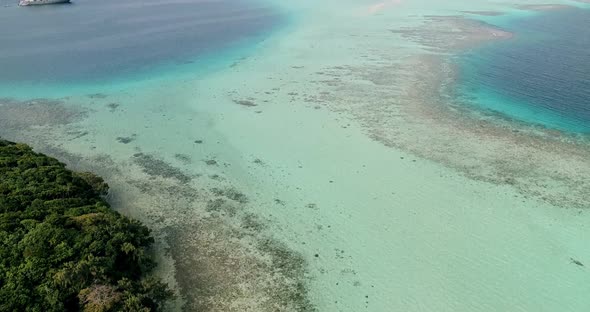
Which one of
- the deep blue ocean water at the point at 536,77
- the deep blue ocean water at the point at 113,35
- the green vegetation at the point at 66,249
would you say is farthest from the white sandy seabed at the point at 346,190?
the deep blue ocean water at the point at 113,35

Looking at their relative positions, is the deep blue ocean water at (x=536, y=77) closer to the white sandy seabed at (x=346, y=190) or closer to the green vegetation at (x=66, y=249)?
the white sandy seabed at (x=346, y=190)

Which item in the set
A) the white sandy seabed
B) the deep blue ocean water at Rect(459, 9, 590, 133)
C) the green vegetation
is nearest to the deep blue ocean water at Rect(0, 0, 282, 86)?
the white sandy seabed

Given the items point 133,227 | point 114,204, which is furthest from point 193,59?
point 133,227

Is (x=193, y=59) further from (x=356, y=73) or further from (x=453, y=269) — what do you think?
(x=453, y=269)

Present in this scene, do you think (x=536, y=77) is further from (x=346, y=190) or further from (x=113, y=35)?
(x=113, y=35)

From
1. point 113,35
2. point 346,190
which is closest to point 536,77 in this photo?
point 346,190

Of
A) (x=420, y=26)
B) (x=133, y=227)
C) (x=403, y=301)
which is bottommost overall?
(x=403, y=301)
